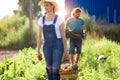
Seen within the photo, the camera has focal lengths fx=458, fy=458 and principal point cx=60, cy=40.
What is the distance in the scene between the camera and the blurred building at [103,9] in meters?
18.8

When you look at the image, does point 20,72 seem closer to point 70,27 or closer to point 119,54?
point 70,27

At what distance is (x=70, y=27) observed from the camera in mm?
9672

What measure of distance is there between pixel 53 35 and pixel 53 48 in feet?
0.66

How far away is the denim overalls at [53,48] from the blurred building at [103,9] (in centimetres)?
1171

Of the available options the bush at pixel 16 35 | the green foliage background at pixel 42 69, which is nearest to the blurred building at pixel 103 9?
the bush at pixel 16 35

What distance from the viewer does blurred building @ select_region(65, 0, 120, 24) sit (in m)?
18.8

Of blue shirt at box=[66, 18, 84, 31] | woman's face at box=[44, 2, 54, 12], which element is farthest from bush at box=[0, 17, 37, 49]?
woman's face at box=[44, 2, 54, 12]

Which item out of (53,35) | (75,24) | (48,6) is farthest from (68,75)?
(75,24)

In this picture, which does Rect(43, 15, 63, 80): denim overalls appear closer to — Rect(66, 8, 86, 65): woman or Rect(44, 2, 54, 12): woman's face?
Rect(44, 2, 54, 12): woman's face

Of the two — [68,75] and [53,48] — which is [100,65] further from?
[53,48]

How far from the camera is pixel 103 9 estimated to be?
1902 centimetres

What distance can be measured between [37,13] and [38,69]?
1965cm

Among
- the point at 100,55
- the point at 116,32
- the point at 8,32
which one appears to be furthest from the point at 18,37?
the point at 100,55

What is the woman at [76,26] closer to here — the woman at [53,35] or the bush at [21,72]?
the bush at [21,72]
